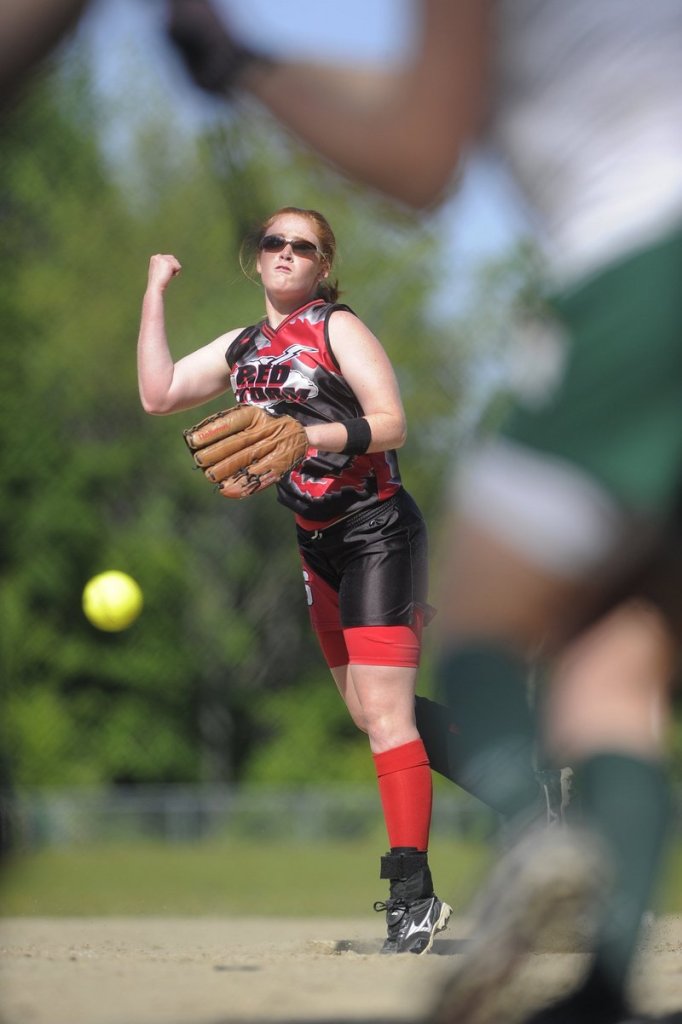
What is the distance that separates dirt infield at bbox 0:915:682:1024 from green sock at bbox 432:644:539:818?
181 mm

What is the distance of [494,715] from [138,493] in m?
18.9

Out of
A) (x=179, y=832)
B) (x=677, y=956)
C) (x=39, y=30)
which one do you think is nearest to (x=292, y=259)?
(x=677, y=956)

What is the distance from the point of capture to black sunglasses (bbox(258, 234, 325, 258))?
12.0 feet

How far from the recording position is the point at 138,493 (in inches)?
811

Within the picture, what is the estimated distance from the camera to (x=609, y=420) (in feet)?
5.78

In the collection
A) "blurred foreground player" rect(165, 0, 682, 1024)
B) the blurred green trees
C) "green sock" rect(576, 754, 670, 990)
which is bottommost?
"green sock" rect(576, 754, 670, 990)

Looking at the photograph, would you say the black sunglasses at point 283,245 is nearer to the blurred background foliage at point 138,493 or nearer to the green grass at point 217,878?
the green grass at point 217,878

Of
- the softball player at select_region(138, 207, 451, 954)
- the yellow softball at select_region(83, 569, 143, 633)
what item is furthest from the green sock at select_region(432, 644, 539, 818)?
the yellow softball at select_region(83, 569, 143, 633)

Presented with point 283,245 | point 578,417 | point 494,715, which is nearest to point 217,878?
point 283,245

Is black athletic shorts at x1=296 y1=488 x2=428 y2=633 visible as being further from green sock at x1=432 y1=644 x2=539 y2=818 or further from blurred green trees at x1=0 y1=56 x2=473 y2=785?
blurred green trees at x1=0 y1=56 x2=473 y2=785

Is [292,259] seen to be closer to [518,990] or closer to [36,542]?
[518,990]

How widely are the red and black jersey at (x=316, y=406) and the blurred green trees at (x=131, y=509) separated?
13.1m

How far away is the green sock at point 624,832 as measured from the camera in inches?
72.2

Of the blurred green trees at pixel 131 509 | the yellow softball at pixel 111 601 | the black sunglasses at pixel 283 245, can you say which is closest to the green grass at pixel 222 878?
the yellow softball at pixel 111 601
